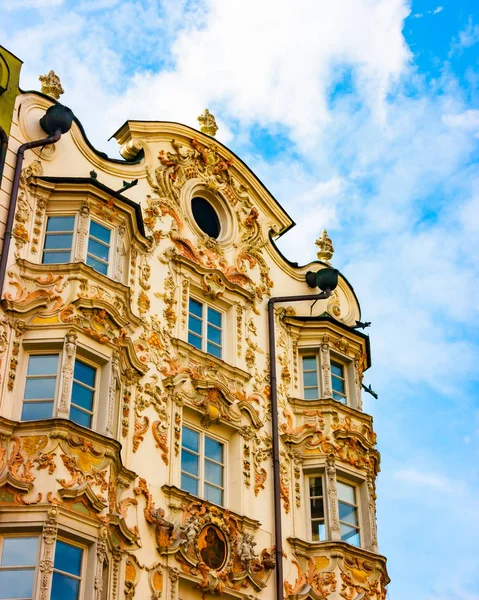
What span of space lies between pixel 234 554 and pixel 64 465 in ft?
16.6

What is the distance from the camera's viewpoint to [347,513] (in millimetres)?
26656

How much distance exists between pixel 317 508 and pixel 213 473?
3.06 metres

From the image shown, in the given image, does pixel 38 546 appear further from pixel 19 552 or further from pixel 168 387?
pixel 168 387

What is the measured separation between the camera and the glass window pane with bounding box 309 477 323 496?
26517mm

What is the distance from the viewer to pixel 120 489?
71.9 feet

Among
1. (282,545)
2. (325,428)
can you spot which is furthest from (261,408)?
(282,545)

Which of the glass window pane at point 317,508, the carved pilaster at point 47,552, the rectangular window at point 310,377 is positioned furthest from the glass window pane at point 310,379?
the carved pilaster at point 47,552

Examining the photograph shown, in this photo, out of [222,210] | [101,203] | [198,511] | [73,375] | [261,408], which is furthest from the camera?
[222,210]

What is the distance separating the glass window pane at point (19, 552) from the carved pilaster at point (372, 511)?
9980 mm

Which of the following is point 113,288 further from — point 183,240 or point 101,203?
point 183,240

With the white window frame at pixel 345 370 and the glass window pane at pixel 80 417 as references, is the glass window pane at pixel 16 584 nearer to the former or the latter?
the glass window pane at pixel 80 417

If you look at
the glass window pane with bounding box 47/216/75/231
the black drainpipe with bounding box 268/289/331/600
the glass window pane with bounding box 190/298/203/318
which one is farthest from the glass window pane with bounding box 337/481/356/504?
the glass window pane with bounding box 47/216/75/231

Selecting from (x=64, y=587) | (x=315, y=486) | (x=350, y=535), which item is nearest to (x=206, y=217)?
(x=315, y=486)

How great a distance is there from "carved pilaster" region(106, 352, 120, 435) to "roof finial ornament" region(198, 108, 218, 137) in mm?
9764
